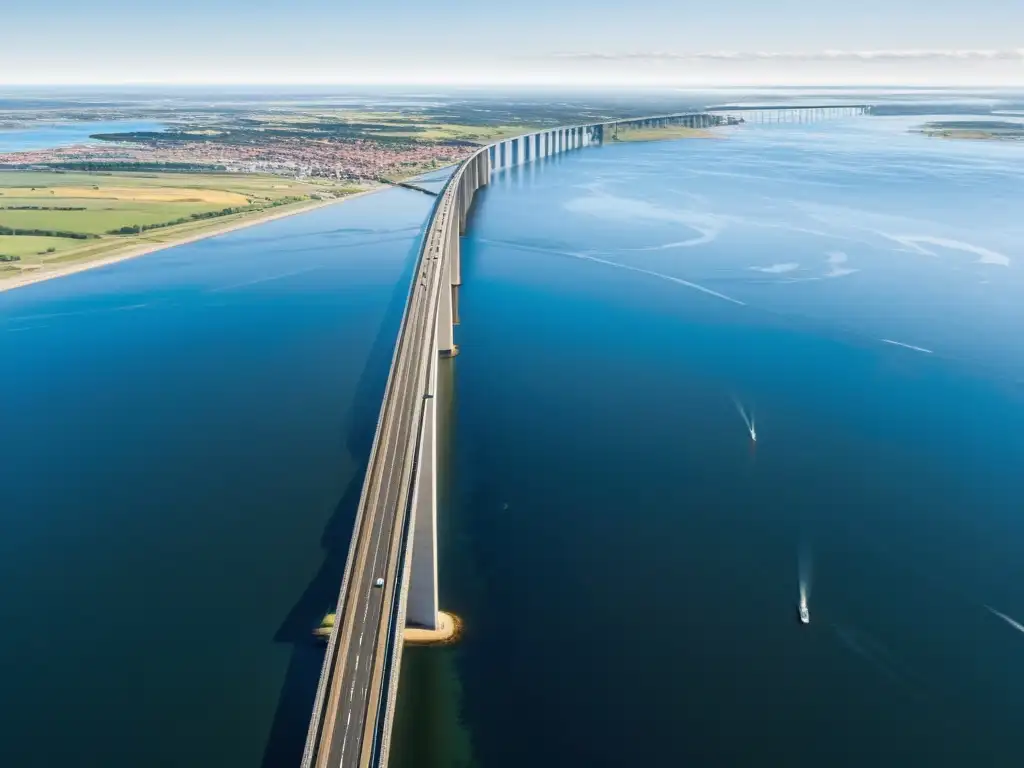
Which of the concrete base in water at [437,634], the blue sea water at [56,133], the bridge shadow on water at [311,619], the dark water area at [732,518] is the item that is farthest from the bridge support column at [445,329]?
the blue sea water at [56,133]

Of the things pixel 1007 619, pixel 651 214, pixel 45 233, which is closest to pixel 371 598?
pixel 1007 619

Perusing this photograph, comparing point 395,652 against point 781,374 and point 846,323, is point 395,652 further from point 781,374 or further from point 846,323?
point 846,323

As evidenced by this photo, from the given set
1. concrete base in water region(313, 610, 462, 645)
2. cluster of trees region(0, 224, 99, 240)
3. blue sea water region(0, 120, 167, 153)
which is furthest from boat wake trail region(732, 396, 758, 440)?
blue sea water region(0, 120, 167, 153)

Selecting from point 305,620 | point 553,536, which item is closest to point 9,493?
point 305,620

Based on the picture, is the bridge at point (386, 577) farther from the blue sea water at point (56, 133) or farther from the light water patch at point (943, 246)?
the blue sea water at point (56, 133)

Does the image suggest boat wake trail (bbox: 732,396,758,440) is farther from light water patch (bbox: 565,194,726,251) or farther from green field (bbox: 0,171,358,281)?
green field (bbox: 0,171,358,281)
